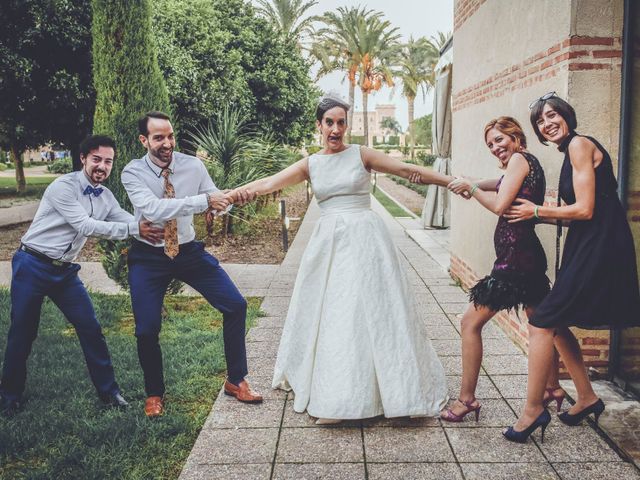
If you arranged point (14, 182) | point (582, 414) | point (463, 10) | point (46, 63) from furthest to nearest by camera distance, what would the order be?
point (14, 182)
point (46, 63)
point (463, 10)
point (582, 414)

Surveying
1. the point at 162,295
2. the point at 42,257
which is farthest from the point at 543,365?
the point at 42,257

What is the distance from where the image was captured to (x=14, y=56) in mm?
14461

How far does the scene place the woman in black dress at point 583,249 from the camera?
3.29 meters

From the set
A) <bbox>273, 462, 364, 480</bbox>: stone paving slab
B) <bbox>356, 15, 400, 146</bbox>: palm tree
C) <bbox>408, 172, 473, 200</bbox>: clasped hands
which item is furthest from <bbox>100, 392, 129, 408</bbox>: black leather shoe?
<bbox>356, 15, 400, 146</bbox>: palm tree

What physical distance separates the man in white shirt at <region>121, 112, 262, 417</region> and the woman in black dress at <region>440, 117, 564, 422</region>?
5.08ft

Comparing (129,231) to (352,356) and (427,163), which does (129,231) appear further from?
(427,163)

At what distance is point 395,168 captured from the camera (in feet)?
12.8

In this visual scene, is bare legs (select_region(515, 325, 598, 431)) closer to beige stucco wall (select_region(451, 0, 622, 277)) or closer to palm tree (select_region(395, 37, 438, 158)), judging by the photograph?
beige stucco wall (select_region(451, 0, 622, 277))

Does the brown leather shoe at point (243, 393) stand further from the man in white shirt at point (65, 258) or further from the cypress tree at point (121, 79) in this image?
the cypress tree at point (121, 79)

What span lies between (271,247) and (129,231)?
25.6 ft

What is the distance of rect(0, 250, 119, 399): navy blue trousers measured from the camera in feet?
13.0

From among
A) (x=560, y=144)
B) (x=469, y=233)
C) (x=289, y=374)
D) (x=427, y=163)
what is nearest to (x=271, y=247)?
(x=469, y=233)

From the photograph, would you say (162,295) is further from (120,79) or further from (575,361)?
(120,79)

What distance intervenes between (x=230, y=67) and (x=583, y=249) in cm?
1709
